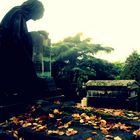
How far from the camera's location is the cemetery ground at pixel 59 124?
13.7 ft

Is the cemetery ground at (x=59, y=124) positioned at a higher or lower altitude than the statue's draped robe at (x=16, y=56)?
lower

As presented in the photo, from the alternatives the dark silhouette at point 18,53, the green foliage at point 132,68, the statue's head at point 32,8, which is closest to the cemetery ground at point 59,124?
the dark silhouette at point 18,53

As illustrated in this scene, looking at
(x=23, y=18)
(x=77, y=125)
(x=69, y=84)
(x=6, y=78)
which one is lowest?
(x=69, y=84)

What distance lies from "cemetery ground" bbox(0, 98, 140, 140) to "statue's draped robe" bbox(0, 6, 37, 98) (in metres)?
0.51

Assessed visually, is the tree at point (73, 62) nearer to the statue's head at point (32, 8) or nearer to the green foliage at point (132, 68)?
the green foliage at point (132, 68)

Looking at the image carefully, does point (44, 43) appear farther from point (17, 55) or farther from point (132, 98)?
point (132, 98)

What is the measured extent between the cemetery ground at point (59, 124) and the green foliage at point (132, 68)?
1221cm

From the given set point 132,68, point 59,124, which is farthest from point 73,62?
point 59,124

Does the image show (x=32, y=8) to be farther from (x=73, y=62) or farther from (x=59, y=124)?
(x=73, y=62)

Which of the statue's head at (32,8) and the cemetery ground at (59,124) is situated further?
the statue's head at (32,8)

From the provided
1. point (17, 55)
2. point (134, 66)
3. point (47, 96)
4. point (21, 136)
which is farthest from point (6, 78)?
point (134, 66)

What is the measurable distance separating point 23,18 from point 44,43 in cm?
86

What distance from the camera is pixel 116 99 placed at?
43.7ft

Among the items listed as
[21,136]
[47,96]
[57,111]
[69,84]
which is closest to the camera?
[21,136]
